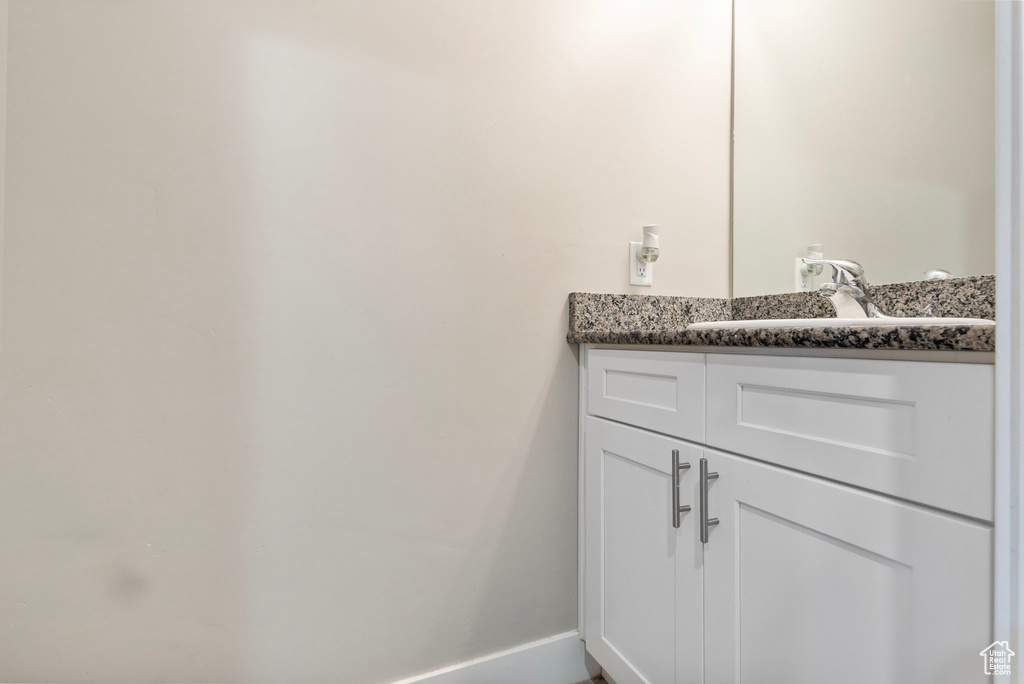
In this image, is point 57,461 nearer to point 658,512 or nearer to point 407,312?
point 407,312

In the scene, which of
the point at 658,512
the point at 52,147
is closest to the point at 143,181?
the point at 52,147

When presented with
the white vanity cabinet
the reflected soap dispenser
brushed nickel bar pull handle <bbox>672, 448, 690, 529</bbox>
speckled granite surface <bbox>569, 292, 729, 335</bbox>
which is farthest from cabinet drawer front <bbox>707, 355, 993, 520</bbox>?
the reflected soap dispenser

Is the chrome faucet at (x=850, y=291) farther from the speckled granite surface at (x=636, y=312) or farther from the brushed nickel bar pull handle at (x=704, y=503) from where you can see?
the brushed nickel bar pull handle at (x=704, y=503)

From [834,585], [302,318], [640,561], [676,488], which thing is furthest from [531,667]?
[302,318]

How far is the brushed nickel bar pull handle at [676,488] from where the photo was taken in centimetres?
88

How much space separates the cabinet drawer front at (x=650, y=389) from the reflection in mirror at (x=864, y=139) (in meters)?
0.56

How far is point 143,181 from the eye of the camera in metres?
0.92

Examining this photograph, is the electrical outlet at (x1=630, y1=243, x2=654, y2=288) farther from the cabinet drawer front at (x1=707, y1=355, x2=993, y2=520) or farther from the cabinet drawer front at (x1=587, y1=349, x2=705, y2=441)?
the cabinet drawer front at (x1=707, y1=355, x2=993, y2=520)

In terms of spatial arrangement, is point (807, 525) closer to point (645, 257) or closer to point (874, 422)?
point (874, 422)

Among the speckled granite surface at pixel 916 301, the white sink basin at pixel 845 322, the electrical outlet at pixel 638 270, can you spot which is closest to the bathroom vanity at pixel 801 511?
the white sink basin at pixel 845 322

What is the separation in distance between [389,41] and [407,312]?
572mm

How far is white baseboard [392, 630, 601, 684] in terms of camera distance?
1150 mm

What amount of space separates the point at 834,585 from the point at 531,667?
2.66 ft

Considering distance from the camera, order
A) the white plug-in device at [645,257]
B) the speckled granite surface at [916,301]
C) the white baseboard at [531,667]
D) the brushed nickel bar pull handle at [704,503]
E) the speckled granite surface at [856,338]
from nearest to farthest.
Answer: the speckled granite surface at [856,338]
the brushed nickel bar pull handle at [704,503]
the speckled granite surface at [916,301]
the white baseboard at [531,667]
the white plug-in device at [645,257]
